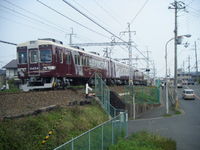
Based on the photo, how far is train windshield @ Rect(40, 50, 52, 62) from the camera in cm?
1659

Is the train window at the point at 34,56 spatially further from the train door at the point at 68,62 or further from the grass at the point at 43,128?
the grass at the point at 43,128

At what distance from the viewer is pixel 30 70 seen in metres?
16.9

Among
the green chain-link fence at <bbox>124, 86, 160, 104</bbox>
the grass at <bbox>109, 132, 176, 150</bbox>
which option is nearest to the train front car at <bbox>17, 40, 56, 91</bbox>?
the grass at <bbox>109, 132, 176, 150</bbox>

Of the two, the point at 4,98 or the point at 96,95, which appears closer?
the point at 4,98

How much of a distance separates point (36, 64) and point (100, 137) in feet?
30.4

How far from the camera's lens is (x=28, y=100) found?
1216 cm

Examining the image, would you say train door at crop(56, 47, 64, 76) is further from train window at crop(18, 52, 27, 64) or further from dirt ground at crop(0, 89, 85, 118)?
train window at crop(18, 52, 27, 64)

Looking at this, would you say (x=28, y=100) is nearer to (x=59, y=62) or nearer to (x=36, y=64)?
(x=36, y=64)

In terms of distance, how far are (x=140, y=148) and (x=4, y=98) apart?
21.1 ft

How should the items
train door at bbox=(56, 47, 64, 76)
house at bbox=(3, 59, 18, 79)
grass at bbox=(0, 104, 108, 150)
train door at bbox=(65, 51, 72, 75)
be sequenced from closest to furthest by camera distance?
grass at bbox=(0, 104, 108, 150)
train door at bbox=(56, 47, 64, 76)
train door at bbox=(65, 51, 72, 75)
house at bbox=(3, 59, 18, 79)

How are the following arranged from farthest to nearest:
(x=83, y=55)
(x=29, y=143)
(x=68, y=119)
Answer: (x=83, y=55) < (x=68, y=119) < (x=29, y=143)

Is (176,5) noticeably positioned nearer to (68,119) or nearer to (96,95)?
(96,95)

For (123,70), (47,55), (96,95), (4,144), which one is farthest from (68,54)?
(123,70)

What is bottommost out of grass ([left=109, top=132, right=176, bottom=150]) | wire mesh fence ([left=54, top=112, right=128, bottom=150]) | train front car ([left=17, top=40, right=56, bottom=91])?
grass ([left=109, top=132, right=176, bottom=150])
